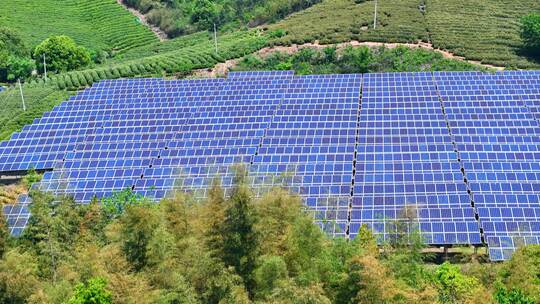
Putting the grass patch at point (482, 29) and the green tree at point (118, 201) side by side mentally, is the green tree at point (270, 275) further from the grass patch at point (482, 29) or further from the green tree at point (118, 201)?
the grass patch at point (482, 29)

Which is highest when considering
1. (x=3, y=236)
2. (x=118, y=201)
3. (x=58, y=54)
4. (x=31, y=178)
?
(x=3, y=236)

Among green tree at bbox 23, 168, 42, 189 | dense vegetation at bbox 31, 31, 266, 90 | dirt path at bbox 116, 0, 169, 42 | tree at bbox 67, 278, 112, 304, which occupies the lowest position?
dirt path at bbox 116, 0, 169, 42

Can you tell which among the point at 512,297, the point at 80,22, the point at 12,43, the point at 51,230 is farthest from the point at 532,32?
the point at 80,22

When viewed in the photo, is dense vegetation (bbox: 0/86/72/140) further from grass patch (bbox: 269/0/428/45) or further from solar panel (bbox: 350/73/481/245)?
solar panel (bbox: 350/73/481/245)

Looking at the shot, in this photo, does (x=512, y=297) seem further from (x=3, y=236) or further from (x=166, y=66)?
(x=166, y=66)

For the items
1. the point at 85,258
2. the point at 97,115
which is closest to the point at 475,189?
the point at 85,258

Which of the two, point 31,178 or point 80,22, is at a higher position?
point 31,178

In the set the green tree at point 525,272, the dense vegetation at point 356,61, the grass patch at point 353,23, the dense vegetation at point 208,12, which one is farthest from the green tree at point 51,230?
the dense vegetation at point 208,12

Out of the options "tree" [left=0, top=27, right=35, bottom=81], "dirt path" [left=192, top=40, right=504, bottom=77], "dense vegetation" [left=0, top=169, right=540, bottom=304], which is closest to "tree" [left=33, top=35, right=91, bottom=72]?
"tree" [left=0, top=27, right=35, bottom=81]
